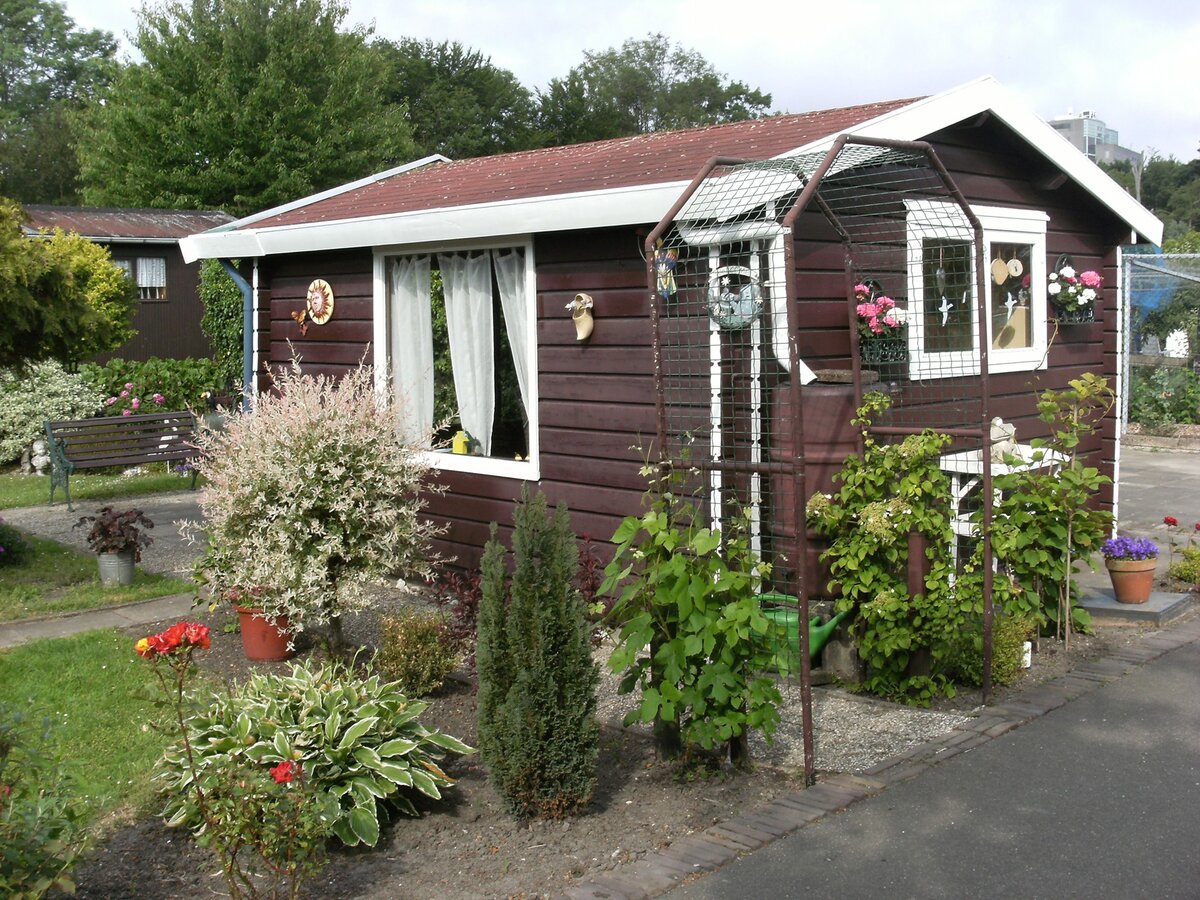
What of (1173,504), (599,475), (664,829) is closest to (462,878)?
(664,829)

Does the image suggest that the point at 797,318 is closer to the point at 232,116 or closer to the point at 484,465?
the point at 484,465

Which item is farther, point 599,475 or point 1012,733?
point 599,475

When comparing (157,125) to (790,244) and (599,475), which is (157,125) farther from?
(790,244)

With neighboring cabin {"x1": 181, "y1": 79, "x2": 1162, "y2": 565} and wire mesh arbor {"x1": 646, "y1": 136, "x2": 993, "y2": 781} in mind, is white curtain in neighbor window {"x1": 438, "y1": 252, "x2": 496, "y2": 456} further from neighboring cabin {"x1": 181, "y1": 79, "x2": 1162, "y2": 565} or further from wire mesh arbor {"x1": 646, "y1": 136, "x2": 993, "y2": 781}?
wire mesh arbor {"x1": 646, "y1": 136, "x2": 993, "y2": 781}

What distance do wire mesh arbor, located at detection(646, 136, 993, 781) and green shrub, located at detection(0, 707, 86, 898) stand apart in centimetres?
262

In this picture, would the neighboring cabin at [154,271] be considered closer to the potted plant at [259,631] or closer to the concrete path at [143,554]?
the concrete path at [143,554]

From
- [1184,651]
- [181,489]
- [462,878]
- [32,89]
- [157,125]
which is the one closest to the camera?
[462,878]

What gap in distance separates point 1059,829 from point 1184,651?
2864mm

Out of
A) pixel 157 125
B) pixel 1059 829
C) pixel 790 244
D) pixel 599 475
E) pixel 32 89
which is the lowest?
pixel 1059 829

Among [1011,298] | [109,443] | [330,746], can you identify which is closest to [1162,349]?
[1011,298]

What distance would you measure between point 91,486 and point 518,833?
11009 millimetres

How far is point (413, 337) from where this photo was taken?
340 inches

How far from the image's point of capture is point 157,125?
29.5m

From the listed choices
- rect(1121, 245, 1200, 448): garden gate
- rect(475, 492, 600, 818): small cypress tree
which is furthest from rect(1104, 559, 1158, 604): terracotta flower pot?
rect(1121, 245, 1200, 448): garden gate
